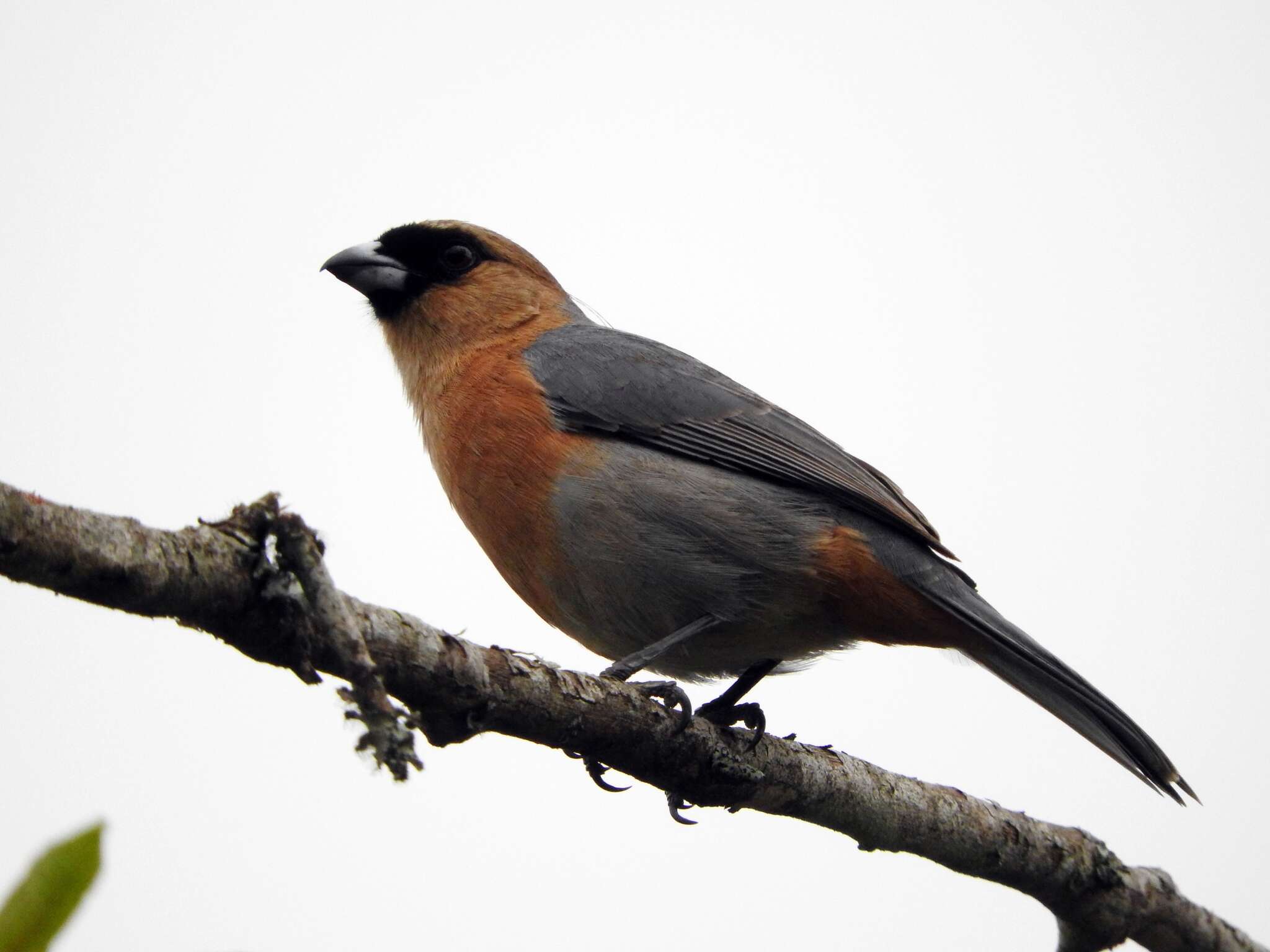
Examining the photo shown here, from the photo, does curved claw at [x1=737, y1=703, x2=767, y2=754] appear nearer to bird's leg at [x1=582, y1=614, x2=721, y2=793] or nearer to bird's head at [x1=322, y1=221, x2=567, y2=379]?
bird's leg at [x1=582, y1=614, x2=721, y2=793]

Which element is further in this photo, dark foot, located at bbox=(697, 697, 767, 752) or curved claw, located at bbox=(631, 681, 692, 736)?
dark foot, located at bbox=(697, 697, 767, 752)

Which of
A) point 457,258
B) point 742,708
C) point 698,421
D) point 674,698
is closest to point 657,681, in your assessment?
point 674,698

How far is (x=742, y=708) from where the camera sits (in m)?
4.69

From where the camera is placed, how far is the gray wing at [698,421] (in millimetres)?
5203

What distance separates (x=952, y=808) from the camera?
454cm

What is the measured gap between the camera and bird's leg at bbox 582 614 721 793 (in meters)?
3.98

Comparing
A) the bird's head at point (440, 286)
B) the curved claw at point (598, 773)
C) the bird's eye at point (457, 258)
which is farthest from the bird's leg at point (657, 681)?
the bird's eye at point (457, 258)

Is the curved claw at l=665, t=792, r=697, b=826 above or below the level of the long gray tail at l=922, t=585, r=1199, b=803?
below

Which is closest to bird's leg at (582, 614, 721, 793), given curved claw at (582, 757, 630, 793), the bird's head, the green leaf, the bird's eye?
curved claw at (582, 757, 630, 793)

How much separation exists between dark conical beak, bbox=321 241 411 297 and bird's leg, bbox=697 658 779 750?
2.71 m

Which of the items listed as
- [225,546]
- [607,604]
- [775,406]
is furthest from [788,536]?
[225,546]

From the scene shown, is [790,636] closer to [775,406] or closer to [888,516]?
[888,516]

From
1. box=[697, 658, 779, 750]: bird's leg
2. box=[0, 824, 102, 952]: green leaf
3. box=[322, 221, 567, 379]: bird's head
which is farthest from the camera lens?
box=[322, 221, 567, 379]: bird's head

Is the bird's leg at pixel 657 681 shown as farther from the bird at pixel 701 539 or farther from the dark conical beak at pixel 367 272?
the dark conical beak at pixel 367 272
